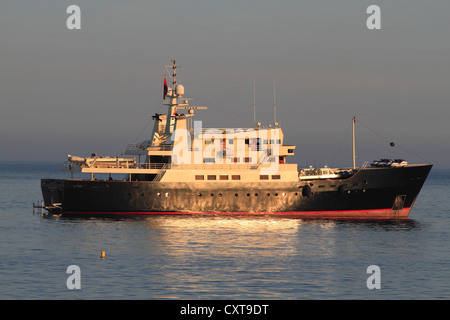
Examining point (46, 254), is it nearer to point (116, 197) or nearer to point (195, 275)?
point (195, 275)

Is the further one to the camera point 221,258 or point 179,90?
point 179,90

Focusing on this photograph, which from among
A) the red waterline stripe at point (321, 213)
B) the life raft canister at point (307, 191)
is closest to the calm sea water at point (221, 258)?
the red waterline stripe at point (321, 213)

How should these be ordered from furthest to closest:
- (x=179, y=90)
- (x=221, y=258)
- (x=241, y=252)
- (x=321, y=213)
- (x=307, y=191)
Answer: (x=179, y=90)
(x=321, y=213)
(x=307, y=191)
(x=241, y=252)
(x=221, y=258)

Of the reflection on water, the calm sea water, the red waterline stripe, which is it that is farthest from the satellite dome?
the calm sea water

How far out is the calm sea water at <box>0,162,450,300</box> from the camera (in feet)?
101

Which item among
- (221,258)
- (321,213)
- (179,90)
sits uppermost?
(179,90)

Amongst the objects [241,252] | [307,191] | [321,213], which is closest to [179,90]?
[307,191]

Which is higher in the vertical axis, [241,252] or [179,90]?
[179,90]

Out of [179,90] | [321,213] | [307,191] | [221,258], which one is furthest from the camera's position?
[179,90]

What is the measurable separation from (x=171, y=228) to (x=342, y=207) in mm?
15700

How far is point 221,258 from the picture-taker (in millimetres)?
38406

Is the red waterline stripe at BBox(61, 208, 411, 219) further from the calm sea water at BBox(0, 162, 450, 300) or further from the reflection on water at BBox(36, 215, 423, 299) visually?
the calm sea water at BBox(0, 162, 450, 300)

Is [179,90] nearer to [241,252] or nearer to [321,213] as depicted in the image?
[321,213]
